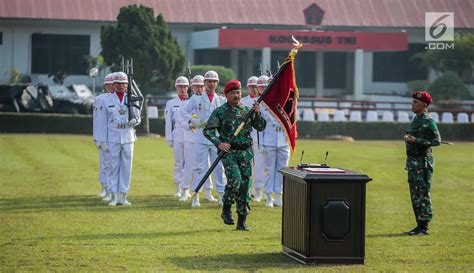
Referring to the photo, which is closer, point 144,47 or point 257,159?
point 257,159

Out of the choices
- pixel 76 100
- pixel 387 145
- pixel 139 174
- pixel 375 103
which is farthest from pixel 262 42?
pixel 139 174

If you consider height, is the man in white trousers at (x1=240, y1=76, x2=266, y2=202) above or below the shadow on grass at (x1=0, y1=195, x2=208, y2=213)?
above

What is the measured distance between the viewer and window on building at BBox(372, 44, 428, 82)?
210 feet

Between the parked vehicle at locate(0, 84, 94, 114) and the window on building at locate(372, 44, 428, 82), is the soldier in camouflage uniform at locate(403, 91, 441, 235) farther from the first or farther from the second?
the window on building at locate(372, 44, 428, 82)

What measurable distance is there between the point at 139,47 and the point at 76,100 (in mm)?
5729

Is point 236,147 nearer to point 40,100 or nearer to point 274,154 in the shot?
point 274,154

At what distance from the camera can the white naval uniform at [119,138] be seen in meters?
19.5

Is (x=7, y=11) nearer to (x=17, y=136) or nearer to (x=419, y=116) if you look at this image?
(x=17, y=136)

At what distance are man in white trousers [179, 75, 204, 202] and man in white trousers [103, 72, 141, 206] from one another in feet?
3.62

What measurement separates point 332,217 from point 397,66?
5270cm

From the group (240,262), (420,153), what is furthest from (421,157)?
(240,262)

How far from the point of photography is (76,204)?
19391mm

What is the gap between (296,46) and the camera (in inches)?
559

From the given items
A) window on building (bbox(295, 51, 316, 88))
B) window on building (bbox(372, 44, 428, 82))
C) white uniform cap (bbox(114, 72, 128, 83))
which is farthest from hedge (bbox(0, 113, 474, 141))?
white uniform cap (bbox(114, 72, 128, 83))
